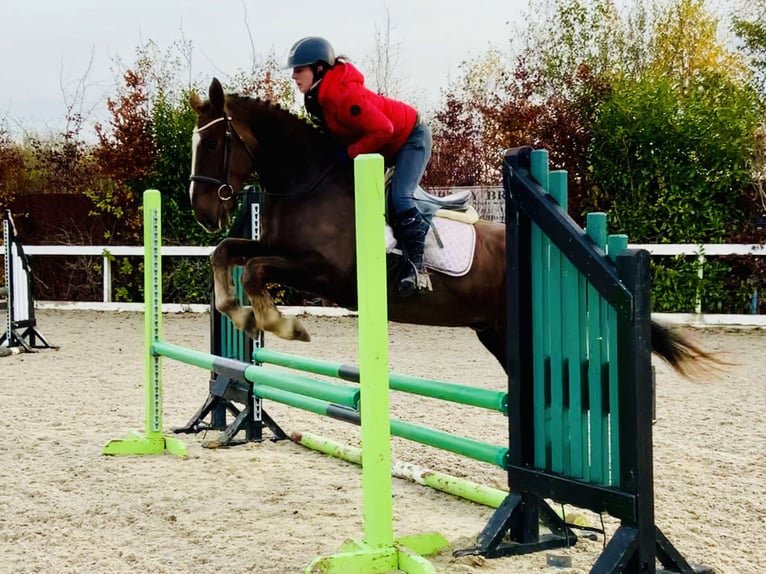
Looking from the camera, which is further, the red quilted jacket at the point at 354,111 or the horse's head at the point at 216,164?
the horse's head at the point at 216,164

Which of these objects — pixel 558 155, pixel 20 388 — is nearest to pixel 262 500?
pixel 20 388

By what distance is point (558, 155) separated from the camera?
1056cm

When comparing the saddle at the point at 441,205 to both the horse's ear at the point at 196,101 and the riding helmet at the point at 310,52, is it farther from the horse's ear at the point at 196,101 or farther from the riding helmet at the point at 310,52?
the horse's ear at the point at 196,101

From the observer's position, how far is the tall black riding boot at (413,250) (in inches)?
130

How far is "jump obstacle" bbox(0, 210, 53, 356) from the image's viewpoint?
27.0 ft

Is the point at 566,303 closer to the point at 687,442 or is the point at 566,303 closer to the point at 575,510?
the point at 575,510

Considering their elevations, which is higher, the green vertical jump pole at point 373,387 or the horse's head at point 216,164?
the horse's head at point 216,164

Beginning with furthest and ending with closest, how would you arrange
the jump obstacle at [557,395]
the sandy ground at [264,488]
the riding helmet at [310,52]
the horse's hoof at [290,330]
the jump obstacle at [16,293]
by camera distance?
1. the jump obstacle at [16,293]
2. the horse's hoof at [290,330]
3. the riding helmet at [310,52]
4. the sandy ground at [264,488]
5. the jump obstacle at [557,395]

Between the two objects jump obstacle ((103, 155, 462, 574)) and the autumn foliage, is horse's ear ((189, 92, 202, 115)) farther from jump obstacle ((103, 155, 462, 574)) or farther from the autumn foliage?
the autumn foliage

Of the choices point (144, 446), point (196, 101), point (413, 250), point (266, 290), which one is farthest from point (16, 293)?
point (413, 250)

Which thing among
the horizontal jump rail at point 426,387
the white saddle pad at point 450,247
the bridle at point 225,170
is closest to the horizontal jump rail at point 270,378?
the horizontal jump rail at point 426,387

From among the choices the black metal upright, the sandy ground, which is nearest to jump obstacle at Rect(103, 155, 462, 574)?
the sandy ground

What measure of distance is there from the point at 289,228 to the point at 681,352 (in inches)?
62.8

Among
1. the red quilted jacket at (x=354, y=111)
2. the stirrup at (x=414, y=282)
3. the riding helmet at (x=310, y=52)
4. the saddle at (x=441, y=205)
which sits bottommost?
the stirrup at (x=414, y=282)
